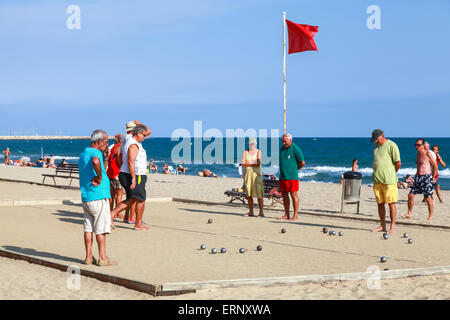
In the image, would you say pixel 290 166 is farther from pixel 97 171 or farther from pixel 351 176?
pixel 97 171

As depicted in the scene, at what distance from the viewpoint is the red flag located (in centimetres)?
1573

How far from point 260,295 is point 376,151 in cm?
475

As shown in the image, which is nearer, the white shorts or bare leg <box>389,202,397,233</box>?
the white shorts

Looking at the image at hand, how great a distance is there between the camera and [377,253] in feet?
27.9

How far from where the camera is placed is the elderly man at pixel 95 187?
690 centimetres

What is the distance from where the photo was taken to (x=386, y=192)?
9.96m

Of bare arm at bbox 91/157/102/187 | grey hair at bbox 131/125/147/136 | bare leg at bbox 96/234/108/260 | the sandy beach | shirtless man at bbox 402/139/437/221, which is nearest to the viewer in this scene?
the sandy beach

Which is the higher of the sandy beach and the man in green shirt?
the man in green shirt

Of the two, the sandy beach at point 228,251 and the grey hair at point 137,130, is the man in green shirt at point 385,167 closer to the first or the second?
the sandy beach at point 228,251

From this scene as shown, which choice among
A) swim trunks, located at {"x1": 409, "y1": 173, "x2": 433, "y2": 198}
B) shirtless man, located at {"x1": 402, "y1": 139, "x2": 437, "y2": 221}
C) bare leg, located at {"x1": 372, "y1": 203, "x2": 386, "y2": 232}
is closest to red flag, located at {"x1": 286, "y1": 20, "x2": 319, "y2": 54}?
shirtless man, located at {"x1": 402, "y1": 139, "x2": 437, "y2": 221}

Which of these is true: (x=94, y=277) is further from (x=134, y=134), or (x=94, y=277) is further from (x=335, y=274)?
(x=134, y=134)

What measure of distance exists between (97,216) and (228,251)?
2.23 metres

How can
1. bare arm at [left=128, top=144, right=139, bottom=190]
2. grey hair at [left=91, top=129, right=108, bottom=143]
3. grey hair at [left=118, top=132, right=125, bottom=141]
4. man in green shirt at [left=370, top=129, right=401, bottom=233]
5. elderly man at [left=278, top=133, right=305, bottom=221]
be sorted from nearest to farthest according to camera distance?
grey hair at [left=91, top=129, right=108, bottom=143] → bare arm at [left=128, top=144, right=139, bottom=190] → man in green shirt at [left=370, top=129, right=401, bottom=233] → grey hair at [left=118, top=132, right=125, bottom=141] → elderly man at [left=278, top=133, right=305, bottom=221]

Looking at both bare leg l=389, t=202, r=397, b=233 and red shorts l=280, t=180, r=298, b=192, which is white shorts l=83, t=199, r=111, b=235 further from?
red shorts l=280, t=180, r=298, b=192
